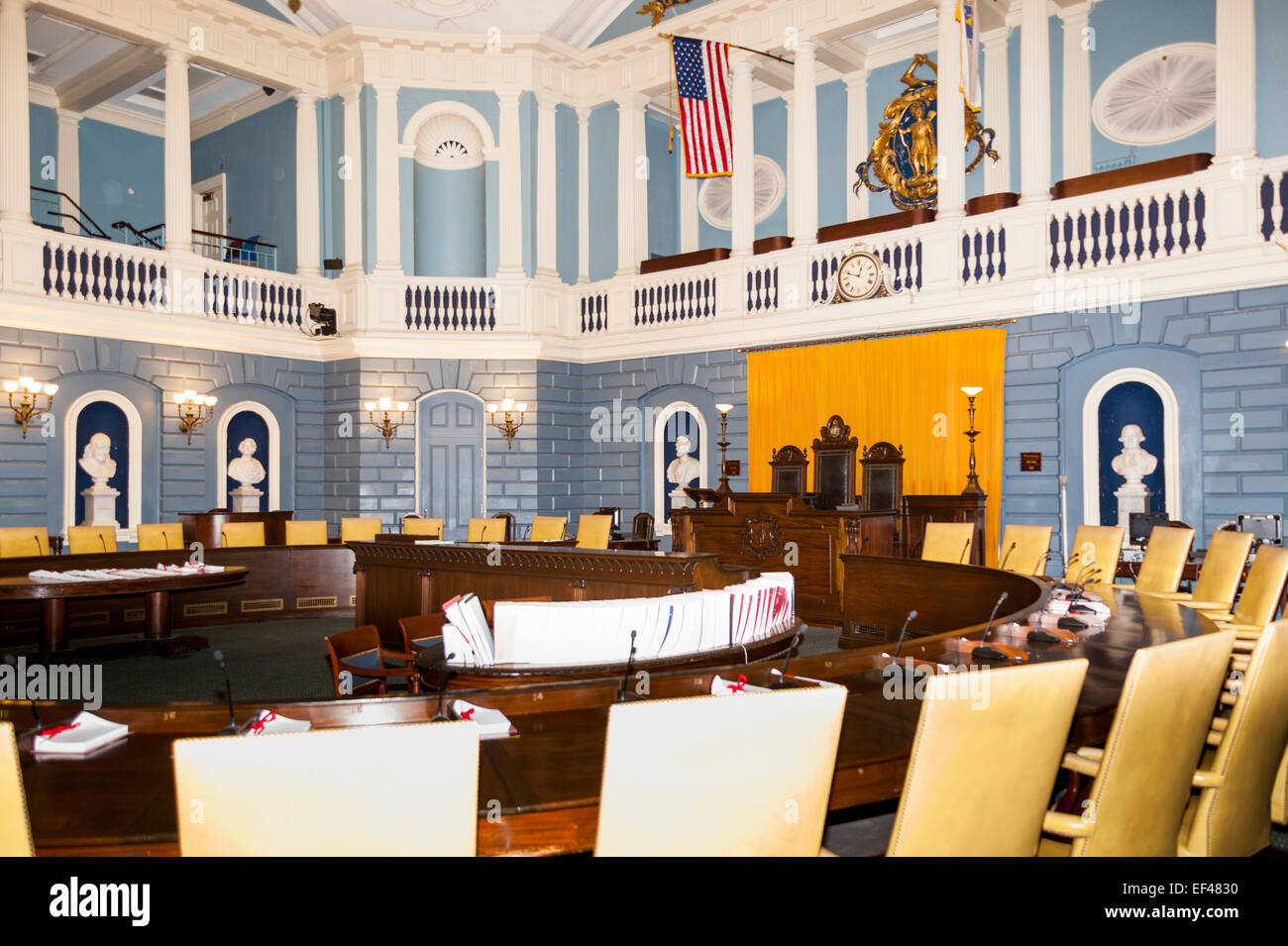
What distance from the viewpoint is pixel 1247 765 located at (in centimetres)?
255

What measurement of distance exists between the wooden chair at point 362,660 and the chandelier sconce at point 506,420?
8.63 meters

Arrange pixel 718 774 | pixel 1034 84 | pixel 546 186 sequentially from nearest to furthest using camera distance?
1. pixel 718 774
2. pixel 1034 84
3. pixel 546 186

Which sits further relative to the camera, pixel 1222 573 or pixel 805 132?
pixel 805 132

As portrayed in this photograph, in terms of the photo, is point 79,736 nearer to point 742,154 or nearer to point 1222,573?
point 1222,573

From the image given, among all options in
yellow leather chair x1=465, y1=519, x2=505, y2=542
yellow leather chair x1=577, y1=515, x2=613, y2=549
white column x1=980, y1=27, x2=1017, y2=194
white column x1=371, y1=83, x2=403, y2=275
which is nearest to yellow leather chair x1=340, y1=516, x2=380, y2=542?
yellow leather chair x1=465, y1=519, x2=505, y2=542

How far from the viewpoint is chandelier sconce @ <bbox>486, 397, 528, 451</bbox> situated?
14.1 metres

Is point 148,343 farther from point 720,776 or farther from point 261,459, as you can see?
point 720,776

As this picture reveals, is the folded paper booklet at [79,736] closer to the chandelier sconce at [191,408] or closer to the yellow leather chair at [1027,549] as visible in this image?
the yellow leather chair at [1027,549]

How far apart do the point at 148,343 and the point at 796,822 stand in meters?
12.9

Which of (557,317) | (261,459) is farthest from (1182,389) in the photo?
(261,459)

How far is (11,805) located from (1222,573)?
647 centimetres

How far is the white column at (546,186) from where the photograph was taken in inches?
572

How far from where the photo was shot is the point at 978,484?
10.7 meters

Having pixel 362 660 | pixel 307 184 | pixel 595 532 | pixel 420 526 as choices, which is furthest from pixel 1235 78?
pixel 307 184
